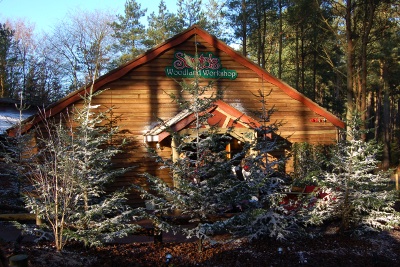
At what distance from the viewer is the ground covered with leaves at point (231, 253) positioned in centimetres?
680

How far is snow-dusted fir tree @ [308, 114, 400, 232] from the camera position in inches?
324

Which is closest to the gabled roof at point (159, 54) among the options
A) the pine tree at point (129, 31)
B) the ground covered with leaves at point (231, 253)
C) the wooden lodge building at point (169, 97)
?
the wooden lodge building at point (169, 97)

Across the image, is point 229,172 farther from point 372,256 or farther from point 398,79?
point 398,79

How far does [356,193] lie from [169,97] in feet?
24.2

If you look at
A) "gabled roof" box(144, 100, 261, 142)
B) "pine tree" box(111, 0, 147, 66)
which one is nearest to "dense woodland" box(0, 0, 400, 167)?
"pine tree" box(111, 0, 147, 66)

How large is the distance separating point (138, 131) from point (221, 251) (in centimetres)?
665

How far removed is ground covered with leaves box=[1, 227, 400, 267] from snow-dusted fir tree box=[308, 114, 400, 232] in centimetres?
43

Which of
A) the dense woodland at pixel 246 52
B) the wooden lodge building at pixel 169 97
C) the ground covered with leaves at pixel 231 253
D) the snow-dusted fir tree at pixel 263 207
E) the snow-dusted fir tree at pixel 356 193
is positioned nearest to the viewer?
the ground covered with leaves at pixel 231 253

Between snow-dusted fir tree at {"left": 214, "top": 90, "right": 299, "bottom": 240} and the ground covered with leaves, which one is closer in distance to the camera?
the ground covered with leaves

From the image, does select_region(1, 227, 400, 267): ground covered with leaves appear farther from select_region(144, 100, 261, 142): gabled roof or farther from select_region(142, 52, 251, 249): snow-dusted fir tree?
select_region(144, 100, 261, 142): gabled roof

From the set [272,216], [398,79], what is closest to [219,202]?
[272,216]

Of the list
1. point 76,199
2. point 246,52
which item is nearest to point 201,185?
point 76,199

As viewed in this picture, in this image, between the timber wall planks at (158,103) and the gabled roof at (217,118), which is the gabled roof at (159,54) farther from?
the gabled roof at (217,118)

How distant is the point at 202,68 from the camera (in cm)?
1372
